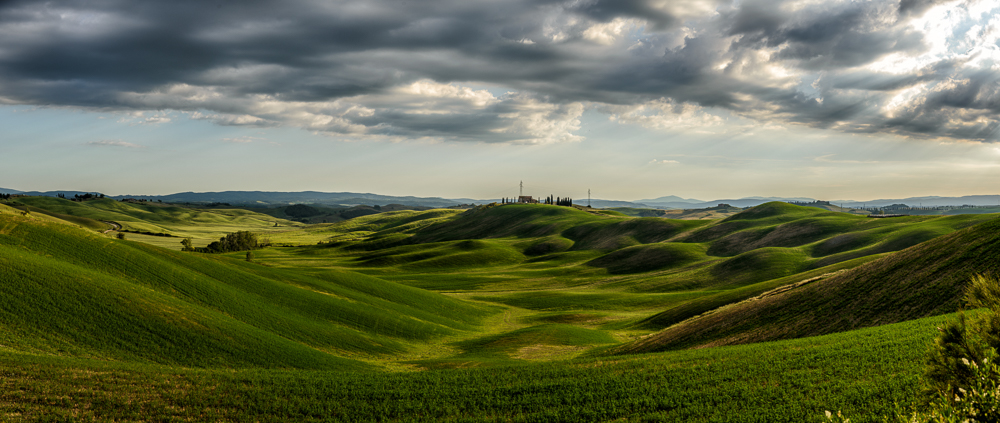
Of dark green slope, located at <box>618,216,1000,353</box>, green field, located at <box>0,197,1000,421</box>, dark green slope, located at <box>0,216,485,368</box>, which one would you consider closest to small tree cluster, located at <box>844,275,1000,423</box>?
green field, located at <box>0,197,1000,421</box>

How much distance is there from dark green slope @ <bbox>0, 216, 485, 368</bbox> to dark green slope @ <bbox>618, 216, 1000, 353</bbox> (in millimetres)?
29543

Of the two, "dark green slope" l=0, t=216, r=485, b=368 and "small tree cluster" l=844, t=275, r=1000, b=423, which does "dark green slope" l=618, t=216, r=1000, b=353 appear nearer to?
"small tree cluster" l=844, t=275, r=1000, b=423

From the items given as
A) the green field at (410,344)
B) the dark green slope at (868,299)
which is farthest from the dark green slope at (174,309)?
the dark green slope at (868,299)

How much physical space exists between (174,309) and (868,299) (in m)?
54.0

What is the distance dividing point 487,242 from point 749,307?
137m

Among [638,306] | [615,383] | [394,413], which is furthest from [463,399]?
[638,306]

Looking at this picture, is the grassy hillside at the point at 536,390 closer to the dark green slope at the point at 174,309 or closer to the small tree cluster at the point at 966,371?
the small tree cluster at the point at 966,371

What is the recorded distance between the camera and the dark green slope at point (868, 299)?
98.7 feet

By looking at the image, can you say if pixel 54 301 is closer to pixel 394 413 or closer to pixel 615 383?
pixel 394 413

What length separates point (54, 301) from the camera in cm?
3409

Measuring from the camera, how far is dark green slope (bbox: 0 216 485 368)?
32.4 m

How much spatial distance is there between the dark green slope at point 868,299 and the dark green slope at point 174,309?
96.9 ft

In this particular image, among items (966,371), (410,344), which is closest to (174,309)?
(410,344)

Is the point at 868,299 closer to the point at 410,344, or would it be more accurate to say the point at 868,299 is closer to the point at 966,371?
the point at 966,371
